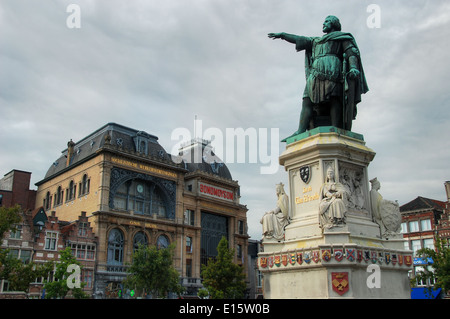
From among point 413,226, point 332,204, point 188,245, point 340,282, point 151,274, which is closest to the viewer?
point 340,282

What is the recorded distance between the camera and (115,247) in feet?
157

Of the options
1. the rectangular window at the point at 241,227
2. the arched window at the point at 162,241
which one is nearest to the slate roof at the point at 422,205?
the rectangular window at the point at 241,227

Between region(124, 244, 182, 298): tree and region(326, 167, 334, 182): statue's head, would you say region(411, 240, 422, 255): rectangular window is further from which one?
region(326, 167, 334, 182): statue's head

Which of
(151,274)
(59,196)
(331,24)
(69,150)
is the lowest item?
(151,274)

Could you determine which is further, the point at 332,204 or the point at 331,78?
the point at 331,78

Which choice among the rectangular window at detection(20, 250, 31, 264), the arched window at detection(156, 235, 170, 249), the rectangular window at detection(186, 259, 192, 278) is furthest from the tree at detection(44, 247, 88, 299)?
the rectangular window at detection(186, 259, 192, 278)

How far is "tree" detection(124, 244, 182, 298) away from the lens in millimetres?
39219

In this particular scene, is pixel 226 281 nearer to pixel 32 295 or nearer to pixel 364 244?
pixel 32 295

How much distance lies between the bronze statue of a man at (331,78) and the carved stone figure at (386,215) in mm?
2013

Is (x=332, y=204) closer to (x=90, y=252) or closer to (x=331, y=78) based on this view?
(x=331, y=78)

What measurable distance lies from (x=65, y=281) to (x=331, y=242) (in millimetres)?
29928

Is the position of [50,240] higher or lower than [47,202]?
lower

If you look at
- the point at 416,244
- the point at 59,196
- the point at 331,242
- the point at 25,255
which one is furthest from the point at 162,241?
the point at 331,242
